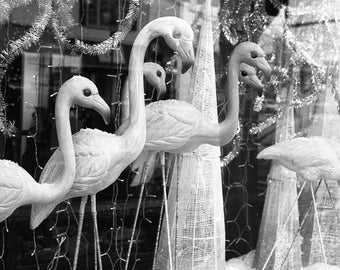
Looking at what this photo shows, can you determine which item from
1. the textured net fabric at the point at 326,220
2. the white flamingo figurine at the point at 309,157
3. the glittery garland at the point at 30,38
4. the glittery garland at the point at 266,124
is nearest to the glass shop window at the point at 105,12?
the glittery garland at the point at 30,38

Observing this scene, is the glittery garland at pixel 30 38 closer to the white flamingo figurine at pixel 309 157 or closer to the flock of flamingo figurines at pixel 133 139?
the flock of flamingo figurines at pixel 133 139

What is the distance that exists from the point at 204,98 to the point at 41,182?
0.58m

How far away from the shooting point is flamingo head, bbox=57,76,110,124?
116 cm

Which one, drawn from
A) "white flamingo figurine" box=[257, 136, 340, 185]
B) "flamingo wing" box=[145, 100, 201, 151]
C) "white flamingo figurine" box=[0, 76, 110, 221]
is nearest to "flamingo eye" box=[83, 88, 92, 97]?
"white flamingo figurine" box=[0, 76, 110, 221]

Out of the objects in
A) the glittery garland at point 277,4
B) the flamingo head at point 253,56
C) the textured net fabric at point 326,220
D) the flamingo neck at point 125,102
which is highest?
the glittery garland at point 277,4

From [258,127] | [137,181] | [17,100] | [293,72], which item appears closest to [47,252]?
[137,181]

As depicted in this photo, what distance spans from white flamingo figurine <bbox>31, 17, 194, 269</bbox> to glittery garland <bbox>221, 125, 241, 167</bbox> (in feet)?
2.41

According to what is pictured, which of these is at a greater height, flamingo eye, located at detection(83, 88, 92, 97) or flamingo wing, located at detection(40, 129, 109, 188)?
flamingo eye, located at detection(83, 88, 92, 97)

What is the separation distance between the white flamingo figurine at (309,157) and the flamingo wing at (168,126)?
36 centimetres

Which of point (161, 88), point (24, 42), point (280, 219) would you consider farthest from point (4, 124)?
point (280, 219)

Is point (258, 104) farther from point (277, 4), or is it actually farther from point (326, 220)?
point (326, 220)

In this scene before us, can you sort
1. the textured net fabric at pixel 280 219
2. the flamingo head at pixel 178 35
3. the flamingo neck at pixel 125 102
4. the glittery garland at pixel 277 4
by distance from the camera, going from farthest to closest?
the glittery garland at pixel 277 4
the textured net fabric at pixel 280 219
the flamingo neck at pixel 125 102
the flamingo head at pixel 178 35

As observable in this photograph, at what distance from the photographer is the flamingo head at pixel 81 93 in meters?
1.16

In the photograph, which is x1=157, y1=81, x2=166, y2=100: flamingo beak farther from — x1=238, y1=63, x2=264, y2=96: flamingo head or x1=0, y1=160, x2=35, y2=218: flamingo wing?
x1=0, y1=160, x2=35, y2=218: flamingo wing
